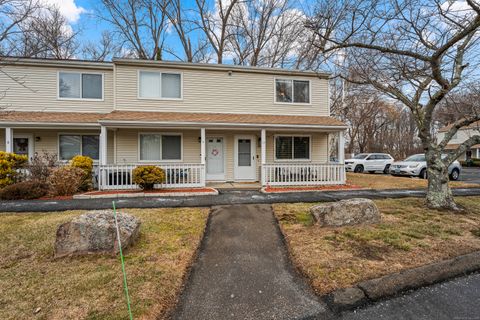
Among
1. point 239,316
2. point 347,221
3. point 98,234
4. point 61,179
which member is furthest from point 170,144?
point 239,316

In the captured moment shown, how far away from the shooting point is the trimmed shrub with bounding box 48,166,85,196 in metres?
8.16

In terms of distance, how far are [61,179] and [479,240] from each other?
11480 mm

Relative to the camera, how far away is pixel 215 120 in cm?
990

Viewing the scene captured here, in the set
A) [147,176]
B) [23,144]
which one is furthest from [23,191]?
[23,144]

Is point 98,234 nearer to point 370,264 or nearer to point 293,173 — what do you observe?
point 370,264

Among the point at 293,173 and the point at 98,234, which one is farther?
the point at 293,173

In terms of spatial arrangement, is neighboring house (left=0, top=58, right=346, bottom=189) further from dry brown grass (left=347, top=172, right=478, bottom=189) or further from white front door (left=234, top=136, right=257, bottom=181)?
dry brown grass (left=347, top=172, right=478, bottom=189)

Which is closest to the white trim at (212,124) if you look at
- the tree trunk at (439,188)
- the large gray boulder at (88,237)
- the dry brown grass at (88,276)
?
the tree trunk at (439,188)

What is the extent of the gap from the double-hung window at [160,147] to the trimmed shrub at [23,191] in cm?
376

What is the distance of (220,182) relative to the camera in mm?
11227

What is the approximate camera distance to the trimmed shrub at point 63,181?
816cm

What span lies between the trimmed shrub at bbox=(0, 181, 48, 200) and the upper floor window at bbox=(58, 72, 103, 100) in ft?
16.2

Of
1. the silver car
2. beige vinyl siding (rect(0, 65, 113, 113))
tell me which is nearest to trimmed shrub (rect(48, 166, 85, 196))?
beige vinyl siding (rect(0, 65, 113, 113))

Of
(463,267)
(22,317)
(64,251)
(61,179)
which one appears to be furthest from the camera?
(61,179)
